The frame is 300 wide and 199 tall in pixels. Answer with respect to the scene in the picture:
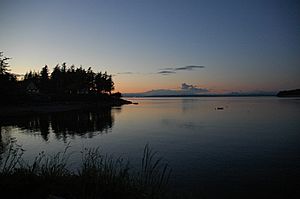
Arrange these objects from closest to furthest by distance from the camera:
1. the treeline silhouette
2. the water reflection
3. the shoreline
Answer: the water reflection < the shoreline < the treeline silhouette

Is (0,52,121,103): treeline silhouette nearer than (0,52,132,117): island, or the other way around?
(0,52,132,117): island

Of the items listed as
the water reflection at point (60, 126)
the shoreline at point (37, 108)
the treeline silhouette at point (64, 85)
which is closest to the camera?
the water reflection at point (60, 126)

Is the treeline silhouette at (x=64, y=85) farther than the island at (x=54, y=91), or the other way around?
the treeline silhouette at (x=64, y=85)

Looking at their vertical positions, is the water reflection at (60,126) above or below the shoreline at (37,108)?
below

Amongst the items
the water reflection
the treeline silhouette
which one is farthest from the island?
the water reflection

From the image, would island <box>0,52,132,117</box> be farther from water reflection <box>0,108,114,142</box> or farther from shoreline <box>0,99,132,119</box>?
water reflection <box>0,108,114,142</box>

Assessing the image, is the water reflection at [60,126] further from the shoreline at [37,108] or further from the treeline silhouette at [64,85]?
the treeline silhouette at [64,85]

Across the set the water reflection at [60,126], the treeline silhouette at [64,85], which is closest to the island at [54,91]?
the treeline silhouette at [64,85]

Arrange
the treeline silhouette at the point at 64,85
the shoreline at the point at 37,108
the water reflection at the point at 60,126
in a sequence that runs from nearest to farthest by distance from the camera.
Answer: the water reflection at the point at 60,126 → the shoreline at the point at 37,108 → the treeline silhouette at the point at 64,85

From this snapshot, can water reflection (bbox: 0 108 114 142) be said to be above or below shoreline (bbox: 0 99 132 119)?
below

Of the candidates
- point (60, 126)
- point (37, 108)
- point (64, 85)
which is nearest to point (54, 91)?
point (64, 85)

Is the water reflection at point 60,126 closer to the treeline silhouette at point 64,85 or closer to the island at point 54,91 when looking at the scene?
the island at point 54,91

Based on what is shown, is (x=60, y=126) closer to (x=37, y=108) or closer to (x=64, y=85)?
(x=37, y=108)

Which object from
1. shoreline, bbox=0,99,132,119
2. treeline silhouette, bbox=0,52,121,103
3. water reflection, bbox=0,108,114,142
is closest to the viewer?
water reflection, bbox=0,108,114,142
